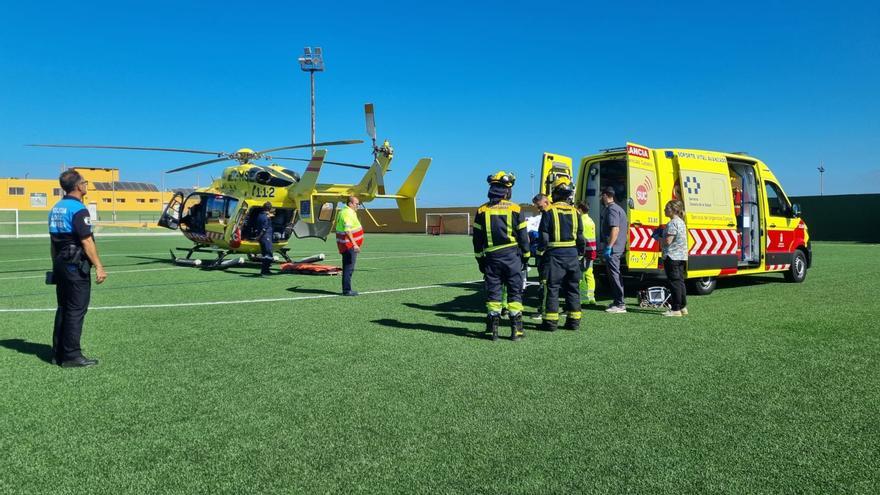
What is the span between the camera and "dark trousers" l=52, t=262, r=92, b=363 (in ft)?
17.9

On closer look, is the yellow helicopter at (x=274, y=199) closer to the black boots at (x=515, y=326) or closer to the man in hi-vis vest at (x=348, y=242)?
the man in hi-vis vest at (x=348, y=242)

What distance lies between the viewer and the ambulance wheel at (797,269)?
1187 cm

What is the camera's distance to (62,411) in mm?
4289

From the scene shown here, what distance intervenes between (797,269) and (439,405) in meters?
Answer: 10.6

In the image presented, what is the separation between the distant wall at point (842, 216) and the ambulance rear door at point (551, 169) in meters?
27.1

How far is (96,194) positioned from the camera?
266 ft

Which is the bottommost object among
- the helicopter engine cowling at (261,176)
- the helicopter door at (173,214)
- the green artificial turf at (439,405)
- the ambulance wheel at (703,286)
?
the green artificial turf at (439,405)

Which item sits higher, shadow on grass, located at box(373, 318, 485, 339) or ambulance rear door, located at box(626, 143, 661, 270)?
ambulance rear door, located at box(626, 143, 661, 270)

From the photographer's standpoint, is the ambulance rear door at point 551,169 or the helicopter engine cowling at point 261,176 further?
the helicopter engine cowling at point 261,176

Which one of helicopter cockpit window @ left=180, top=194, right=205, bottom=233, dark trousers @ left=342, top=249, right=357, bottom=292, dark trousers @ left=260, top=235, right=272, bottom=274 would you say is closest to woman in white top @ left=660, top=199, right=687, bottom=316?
dark trousers @ left=342, top=249, right=357, bottom=292

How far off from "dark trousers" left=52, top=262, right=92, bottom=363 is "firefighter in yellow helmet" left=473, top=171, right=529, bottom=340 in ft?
13.0

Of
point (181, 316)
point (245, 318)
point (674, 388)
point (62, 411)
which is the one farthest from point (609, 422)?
point (181, 316)

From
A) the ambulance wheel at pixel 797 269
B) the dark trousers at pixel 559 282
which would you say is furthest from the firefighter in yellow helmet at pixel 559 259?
the ambulance wheel at pixel 797 269

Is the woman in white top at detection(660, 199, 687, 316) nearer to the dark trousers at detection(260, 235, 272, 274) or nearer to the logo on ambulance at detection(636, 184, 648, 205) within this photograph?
the logo on ambulance at detection(636, 184, 648, 205)
